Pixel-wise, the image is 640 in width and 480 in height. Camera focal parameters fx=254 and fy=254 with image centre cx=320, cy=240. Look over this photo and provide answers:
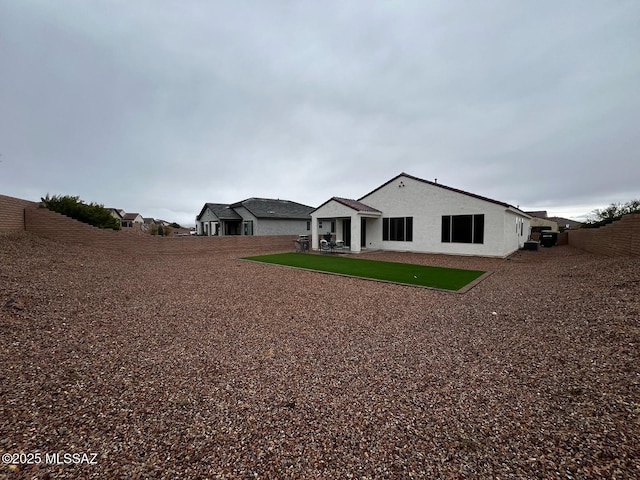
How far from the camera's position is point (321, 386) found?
3023 millimetres

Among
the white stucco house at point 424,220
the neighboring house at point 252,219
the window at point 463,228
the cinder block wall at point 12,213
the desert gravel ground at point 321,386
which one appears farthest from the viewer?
the neighboring house at point 252,219

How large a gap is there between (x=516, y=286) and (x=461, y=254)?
820 cm

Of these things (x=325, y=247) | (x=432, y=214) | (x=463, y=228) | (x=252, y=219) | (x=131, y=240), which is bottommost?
(x=325, y=247)

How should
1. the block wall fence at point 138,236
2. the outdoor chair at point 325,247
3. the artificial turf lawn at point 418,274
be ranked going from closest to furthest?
the artificial turf lawn at point 418,274 → the block wall fence at point 138,236 → the outdoor chair at point 325,247

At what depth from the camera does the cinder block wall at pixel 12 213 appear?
10211 mm

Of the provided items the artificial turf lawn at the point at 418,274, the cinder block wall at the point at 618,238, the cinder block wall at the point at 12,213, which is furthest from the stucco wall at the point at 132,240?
the cinder block wall at the point at 618,238

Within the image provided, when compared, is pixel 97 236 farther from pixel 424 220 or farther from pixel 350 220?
pixel 424 220

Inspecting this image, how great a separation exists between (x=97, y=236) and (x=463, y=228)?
20.9 meters

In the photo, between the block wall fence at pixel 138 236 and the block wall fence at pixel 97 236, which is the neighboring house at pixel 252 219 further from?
the block wall fence at pixel 138 236

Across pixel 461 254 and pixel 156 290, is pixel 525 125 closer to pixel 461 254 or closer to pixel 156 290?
pixel 461 254

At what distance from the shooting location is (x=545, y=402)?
2.69 m

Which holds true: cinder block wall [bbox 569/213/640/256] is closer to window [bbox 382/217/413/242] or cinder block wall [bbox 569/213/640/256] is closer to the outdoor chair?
window [bbox 382/217/413/242]

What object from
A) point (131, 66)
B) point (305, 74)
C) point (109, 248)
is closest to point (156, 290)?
point (109, 248)

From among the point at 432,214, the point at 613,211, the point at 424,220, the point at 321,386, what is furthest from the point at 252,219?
the point at 613,211
